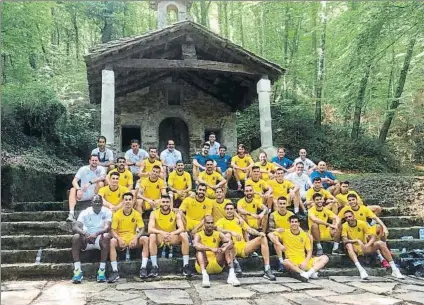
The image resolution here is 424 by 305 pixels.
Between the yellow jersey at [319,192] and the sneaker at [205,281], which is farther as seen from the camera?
the yellow jersey at [319,192]

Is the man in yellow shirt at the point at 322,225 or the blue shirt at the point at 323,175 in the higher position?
the blue shirt at the point at 323,175

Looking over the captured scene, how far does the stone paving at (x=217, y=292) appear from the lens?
165 inches

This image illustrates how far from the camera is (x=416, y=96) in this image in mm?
16453

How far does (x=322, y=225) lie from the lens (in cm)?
648

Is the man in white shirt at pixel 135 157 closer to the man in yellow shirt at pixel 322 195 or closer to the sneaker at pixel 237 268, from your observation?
the man in yellow shirt at pixel 322 195

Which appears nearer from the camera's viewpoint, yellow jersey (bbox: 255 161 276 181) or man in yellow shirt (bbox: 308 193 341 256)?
man in yellow shirt (bbox: 308 193 341 256)

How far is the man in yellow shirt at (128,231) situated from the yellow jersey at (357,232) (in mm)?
2886

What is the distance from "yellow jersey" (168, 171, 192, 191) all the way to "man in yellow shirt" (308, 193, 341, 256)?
208 centimetres

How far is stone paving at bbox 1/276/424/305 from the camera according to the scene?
4.19 m

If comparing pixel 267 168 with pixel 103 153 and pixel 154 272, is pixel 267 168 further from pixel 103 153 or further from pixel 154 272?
pixel 154 272

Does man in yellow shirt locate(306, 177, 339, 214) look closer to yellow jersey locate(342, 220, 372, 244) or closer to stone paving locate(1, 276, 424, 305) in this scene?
yellow jersey locate(342, 220, 372, 244)

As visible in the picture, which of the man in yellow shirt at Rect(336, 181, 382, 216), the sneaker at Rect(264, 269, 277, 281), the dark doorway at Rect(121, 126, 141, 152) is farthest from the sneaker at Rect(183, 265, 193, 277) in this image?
the dark doorway at Rect(121, 126, 141, 152)

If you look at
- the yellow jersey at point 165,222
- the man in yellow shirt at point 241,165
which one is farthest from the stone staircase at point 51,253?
the man in yellow shirt at point 241,165

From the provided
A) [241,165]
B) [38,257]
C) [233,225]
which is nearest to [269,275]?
[233,225]
